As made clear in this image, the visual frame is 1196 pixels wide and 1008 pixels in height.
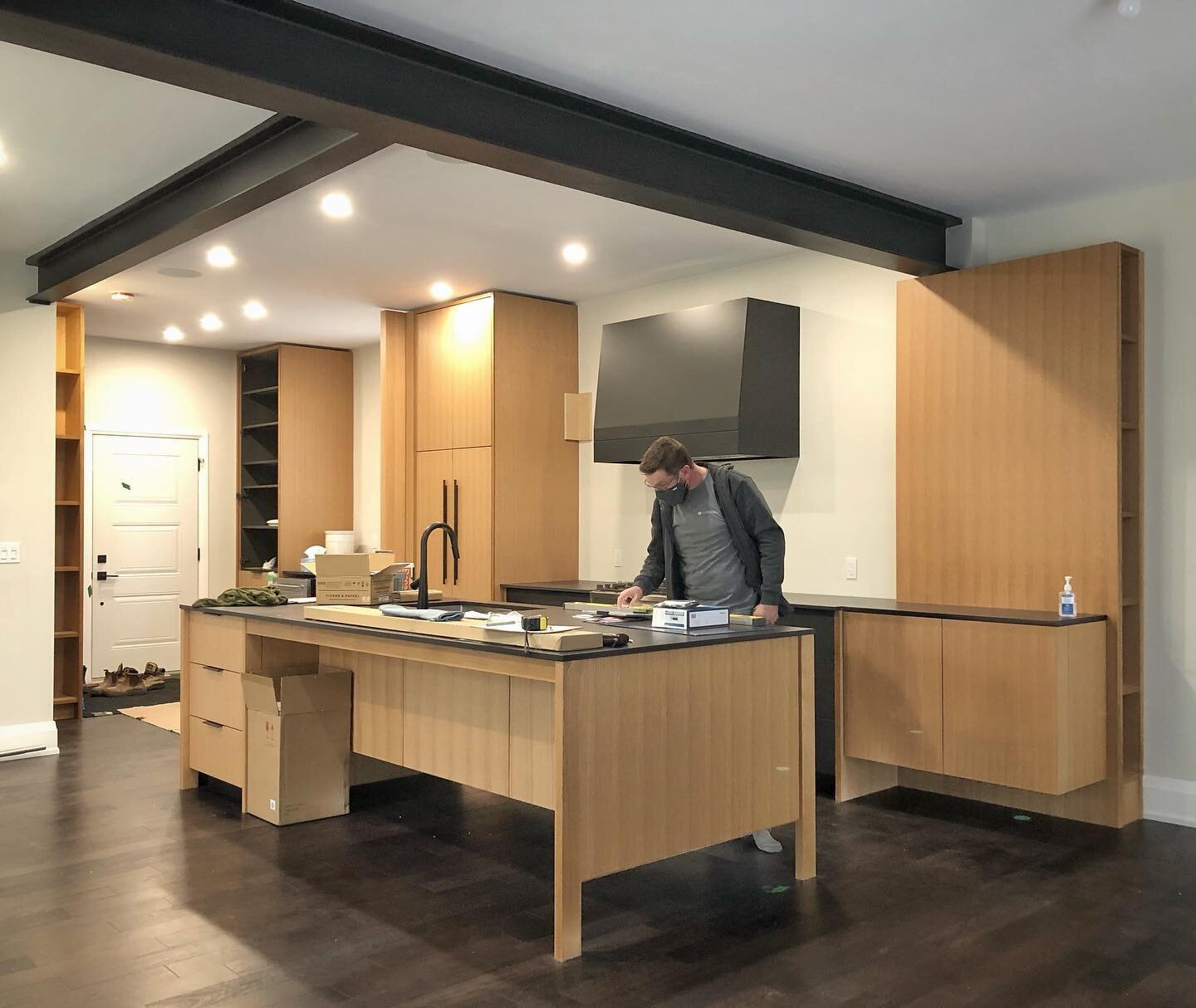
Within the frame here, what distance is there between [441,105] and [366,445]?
5.90 meters

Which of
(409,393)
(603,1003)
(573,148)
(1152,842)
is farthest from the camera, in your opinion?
(409,393)

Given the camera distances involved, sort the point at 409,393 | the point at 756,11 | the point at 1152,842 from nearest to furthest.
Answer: the point at 756,11 → the point at 1152,842 → the point at 409,393

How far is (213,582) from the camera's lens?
9078 millimetres

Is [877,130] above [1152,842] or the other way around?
above

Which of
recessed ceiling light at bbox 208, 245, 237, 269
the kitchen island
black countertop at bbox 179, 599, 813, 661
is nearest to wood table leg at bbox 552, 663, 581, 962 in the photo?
the kitchen island

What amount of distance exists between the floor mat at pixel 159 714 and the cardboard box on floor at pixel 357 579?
2.56m

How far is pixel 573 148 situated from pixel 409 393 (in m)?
3.85

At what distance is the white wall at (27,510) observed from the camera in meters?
6.11

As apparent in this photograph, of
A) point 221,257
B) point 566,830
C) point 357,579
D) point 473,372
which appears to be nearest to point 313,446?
point 473,372

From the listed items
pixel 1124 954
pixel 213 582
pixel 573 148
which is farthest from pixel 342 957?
pixel 213 582

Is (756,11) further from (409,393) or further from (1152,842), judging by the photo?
(409,393)

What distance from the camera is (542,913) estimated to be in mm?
3475

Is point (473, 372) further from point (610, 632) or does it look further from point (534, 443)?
point (610, 632)

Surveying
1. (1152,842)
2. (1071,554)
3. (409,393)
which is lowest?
(1152,842)
